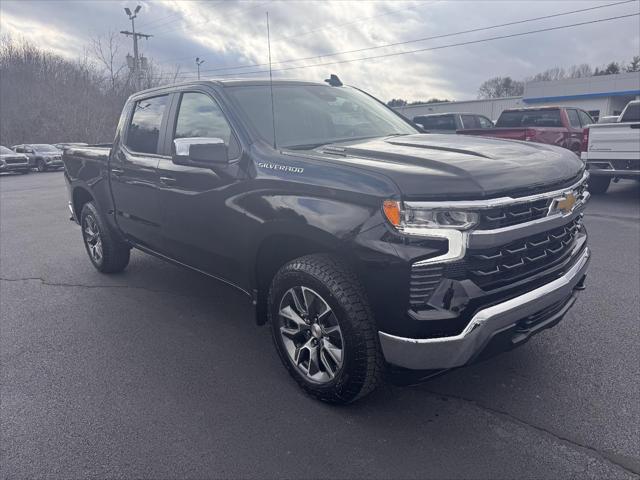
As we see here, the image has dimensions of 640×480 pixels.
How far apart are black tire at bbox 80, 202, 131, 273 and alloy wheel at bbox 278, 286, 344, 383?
9.99 feet

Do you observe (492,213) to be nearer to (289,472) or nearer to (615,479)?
(615,479)

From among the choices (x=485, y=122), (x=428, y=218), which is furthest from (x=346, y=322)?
(x=485, y=122)

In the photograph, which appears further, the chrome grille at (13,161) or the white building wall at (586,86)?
the white building wall at (586,86)

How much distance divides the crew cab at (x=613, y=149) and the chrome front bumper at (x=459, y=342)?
27.2 ft

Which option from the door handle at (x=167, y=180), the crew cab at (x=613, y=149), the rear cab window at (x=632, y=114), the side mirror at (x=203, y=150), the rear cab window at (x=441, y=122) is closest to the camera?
the side mirror at (x=203, y=150)

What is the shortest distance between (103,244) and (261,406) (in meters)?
3.33

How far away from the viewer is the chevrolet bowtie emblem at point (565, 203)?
115 inches

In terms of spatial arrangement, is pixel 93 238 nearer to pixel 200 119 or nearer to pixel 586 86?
pixel 200 119

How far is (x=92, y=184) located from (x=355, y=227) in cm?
390

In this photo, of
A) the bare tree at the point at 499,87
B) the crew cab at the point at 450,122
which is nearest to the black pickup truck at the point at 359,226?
the crew cab at the point at 450,122

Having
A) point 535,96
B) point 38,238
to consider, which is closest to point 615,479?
point 38,238

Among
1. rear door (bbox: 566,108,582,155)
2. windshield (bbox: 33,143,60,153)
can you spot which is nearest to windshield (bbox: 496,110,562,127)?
rear door (bbox: 566,108,582,155)

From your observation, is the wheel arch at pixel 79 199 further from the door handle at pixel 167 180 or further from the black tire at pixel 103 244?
the door handle at pixel 167 180

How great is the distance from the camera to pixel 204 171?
12.1ft
